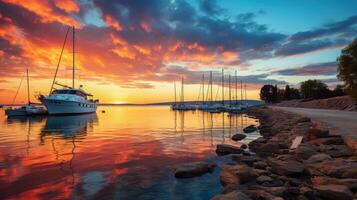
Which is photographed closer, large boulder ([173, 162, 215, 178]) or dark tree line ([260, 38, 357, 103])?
large boulder ([173, 162, 215, 178])

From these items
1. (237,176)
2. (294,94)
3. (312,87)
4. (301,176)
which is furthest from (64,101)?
(294,94)

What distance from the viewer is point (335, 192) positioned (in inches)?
328

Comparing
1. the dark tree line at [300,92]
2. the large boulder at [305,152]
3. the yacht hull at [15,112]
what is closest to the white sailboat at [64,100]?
the yacht hull at [15,112]

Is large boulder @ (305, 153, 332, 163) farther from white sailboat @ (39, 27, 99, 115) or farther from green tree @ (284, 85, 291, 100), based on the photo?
green tree @ (284, 85, 291, 100)

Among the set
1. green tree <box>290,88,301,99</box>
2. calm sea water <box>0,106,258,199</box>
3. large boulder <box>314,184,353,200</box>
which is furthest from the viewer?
green tree <box>290,88,301,99</box>

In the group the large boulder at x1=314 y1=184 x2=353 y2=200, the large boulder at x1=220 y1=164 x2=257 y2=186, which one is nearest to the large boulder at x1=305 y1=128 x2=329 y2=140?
the large boulder at x1=220 y1=164 x2=257 y2=186

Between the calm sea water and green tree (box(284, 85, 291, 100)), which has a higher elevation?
green tree (box(284, 85, 291, 100))

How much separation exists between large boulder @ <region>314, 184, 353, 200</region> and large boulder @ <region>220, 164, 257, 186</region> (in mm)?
2513

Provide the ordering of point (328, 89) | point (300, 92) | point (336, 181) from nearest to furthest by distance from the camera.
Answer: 1. point (336, 181)
2. point (328, 89)
3. point (300, 92)

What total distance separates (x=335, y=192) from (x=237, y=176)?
3413mm

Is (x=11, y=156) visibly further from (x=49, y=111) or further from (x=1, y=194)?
(x=49, y=111)

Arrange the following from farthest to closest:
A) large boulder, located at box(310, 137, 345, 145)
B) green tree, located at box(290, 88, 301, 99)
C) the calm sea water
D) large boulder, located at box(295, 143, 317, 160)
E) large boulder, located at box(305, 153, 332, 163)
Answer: green tree, located at box(290, 88, 301, 99) < large boulder, located at box(310, 137, 345, 145) < large boulder, located at box(295, 143, 317, 160) < large boulder, located at box(305, 153, 332, 163) < the calm sea water

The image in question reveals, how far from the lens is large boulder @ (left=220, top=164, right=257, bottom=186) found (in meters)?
10.7

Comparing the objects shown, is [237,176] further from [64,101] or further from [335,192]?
[64,101]
